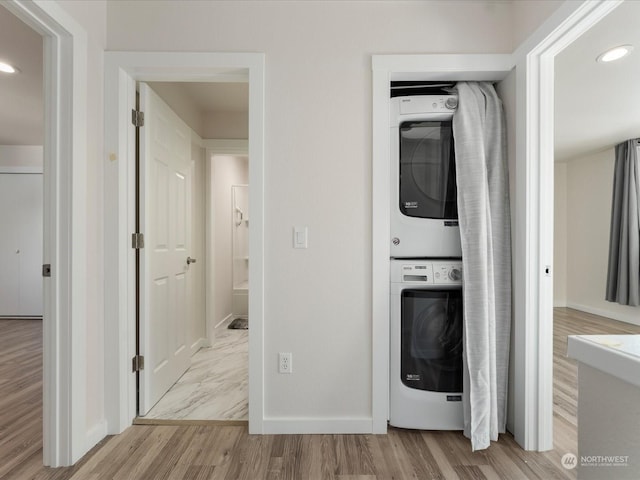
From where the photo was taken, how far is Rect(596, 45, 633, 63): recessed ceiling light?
7.83 ft

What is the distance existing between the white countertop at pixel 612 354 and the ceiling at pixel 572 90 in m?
1.95

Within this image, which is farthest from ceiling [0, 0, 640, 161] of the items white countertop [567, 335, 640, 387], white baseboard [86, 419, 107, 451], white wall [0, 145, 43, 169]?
white baseboard [86, 419, 107, 451]

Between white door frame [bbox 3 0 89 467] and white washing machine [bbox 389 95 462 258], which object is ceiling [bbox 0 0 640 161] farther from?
white washing machine [bbox 389 95 462 258]

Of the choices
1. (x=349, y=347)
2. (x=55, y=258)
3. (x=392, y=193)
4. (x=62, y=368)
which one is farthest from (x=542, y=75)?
(x=62, y=368)

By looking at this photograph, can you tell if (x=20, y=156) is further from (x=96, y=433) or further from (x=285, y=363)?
(x=285, y=363)

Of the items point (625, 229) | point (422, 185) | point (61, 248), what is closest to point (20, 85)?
point (61, 248)

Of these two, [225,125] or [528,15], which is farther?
[225,125]

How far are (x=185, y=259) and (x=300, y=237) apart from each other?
1.31 m

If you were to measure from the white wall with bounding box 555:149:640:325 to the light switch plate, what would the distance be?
17.2ft

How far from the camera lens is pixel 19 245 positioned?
4832 mm

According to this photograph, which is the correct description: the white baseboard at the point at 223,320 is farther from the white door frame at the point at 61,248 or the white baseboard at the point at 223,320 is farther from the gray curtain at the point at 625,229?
the gray curtain at the point at 625,229

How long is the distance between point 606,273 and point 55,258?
21.6ft

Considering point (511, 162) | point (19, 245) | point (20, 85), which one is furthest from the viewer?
point (19, 245)

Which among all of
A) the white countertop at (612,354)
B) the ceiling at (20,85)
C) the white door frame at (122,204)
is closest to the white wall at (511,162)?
the white countertop at (612,354)
